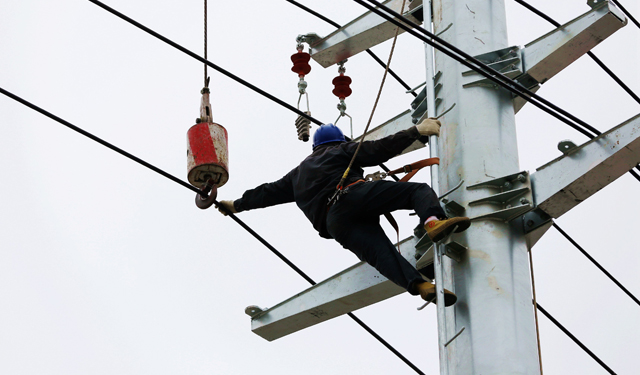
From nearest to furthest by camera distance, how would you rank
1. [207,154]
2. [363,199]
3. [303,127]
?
[363,199]
[207,154]
[303,127]

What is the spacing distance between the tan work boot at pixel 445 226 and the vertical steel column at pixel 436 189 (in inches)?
3.9

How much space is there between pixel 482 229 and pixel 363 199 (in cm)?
89

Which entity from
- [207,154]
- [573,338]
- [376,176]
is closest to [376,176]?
[376,176]

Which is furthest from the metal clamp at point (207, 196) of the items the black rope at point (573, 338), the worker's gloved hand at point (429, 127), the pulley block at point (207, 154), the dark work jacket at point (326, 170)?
the black rope at point (573, 338)

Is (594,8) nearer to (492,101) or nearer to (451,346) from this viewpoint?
(492,101)

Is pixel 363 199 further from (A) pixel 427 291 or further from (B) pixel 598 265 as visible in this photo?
(B) pixel 598 265

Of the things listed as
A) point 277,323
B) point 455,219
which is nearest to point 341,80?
point 277,323

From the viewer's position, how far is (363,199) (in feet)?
19.1

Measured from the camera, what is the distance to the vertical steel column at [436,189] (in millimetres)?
4859

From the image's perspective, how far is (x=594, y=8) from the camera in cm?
573

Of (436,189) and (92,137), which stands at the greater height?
(92,137)

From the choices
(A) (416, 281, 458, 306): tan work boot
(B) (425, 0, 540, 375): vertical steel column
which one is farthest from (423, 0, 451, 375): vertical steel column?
(A) (416, 281, 458, 306): tan work boot

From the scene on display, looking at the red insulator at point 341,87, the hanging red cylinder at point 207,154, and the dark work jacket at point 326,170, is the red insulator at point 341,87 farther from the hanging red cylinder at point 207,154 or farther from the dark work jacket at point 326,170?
the hanging red cylinder at point 207,154

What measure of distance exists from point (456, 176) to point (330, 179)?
3.16 feet
